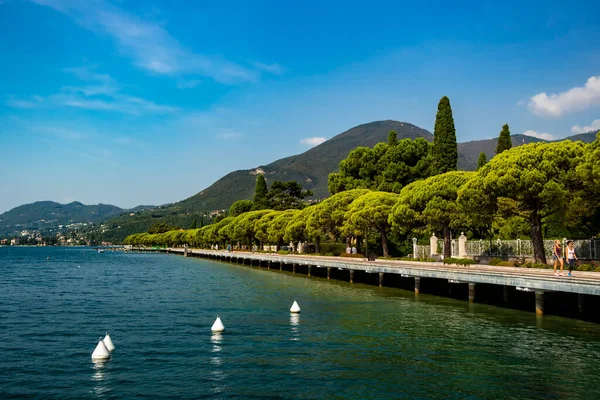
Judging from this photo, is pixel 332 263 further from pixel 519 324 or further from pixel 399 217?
pixel 519 324

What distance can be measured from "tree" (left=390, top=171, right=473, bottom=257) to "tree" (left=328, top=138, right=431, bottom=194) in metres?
26.7

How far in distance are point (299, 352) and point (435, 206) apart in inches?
1367

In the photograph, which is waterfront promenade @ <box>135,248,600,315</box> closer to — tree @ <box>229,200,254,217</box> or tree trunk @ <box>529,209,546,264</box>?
tree trunk @ <box>529,209,546,264</box>

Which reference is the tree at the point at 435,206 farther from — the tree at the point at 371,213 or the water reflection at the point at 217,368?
the water reflection at the point at 217,368

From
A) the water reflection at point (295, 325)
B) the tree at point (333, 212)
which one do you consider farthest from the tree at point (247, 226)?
the water reflection at point (295, 325)

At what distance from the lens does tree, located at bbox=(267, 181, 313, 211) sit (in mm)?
134250

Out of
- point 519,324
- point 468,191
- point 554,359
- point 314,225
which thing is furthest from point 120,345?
point 314,225

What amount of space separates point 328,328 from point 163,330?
26.9 ft

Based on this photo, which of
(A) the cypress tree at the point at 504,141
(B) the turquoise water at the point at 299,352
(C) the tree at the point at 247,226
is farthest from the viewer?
(C) the tree at the point at 247,226

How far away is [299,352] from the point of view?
21453 mm

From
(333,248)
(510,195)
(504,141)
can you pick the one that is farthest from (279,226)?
(510,195)

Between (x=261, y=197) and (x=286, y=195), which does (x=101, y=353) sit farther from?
(x=261, y=197)

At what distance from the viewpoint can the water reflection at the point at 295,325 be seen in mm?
24703

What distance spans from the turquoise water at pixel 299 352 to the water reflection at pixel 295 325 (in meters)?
0.05
